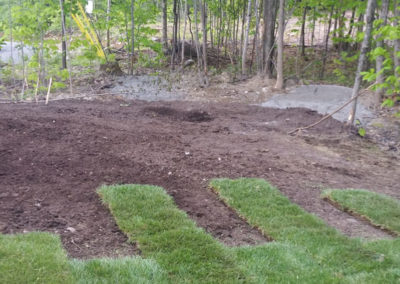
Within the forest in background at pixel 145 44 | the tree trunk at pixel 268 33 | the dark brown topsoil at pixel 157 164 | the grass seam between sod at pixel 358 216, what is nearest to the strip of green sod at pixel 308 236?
the dark brown topsoil at pixel 157 164

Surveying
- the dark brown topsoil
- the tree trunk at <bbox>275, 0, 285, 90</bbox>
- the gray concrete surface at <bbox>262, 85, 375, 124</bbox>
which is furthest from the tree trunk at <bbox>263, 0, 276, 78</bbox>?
the dark brown topsoil

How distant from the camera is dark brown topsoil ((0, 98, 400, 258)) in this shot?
3.54 metres

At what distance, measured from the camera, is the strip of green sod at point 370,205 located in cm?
412

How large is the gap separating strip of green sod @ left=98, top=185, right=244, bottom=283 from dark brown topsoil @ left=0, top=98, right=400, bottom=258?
0.13 meters

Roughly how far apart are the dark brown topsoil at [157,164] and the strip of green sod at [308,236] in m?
0.16

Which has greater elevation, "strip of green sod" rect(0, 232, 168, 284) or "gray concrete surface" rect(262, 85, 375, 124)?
"gray concrete surface" rect(262, 85, 375, 124)

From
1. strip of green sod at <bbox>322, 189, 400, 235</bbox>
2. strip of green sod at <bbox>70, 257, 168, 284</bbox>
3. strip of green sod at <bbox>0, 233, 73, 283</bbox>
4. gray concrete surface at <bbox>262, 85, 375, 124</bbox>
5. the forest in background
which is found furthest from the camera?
gray concrete surface at <bbox>262, 85, 375, 124</bbox>

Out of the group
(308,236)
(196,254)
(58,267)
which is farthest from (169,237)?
(308,236)

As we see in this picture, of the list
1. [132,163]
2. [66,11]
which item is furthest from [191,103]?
[132,163]

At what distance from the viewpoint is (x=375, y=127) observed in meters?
8.08

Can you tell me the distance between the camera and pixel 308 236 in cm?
355

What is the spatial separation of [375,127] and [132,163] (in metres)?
5.32

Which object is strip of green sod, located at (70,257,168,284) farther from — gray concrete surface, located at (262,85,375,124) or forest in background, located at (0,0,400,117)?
gray concrete surface, located at (262,85,375,124)

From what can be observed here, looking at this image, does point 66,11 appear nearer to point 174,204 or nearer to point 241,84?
point 241,84
